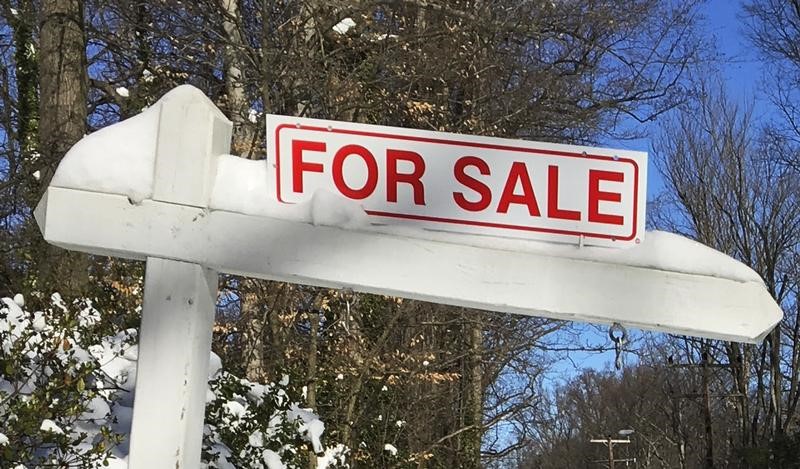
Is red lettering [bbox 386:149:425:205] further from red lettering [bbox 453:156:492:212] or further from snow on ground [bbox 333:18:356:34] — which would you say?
snow on ground [bbox 333:18:356:34]

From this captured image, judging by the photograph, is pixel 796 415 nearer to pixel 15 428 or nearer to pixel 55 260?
pixel 55 260

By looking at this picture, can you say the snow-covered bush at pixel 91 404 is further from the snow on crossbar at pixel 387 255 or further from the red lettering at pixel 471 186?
the red lettering at pixel 471 186

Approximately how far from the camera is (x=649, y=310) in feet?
8.20

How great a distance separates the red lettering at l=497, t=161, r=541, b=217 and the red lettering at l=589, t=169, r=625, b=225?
6.2 inches

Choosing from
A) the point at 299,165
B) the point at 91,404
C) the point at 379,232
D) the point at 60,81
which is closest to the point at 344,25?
the point at 60,81

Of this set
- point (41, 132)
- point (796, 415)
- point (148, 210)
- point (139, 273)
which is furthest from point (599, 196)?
point (796, 415)

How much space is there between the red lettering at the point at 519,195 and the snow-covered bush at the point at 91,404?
2.30m

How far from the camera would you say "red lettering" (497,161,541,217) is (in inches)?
99.4

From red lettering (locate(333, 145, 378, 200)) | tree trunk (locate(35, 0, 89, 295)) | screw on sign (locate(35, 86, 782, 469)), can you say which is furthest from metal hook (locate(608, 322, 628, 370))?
tree trunk (locate(35, 0, 89, 295))

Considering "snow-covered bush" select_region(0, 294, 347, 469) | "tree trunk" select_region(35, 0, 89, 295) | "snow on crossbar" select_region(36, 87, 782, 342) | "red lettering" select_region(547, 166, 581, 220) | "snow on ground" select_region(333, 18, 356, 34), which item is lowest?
"snow-covered bush" select_region(0, 294, 347, 469)

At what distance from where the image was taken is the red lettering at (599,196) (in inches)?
99.0

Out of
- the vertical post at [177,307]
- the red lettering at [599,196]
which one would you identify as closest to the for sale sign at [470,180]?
the red lettering at [599,196]

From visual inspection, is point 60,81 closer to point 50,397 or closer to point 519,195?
point 50,397

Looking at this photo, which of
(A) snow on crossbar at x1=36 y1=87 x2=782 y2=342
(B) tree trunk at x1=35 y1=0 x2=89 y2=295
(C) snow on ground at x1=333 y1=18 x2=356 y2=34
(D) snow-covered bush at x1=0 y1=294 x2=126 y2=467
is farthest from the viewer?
Result: (C) snow on ground at x1=333 y1=18 x2=356 y2=34
